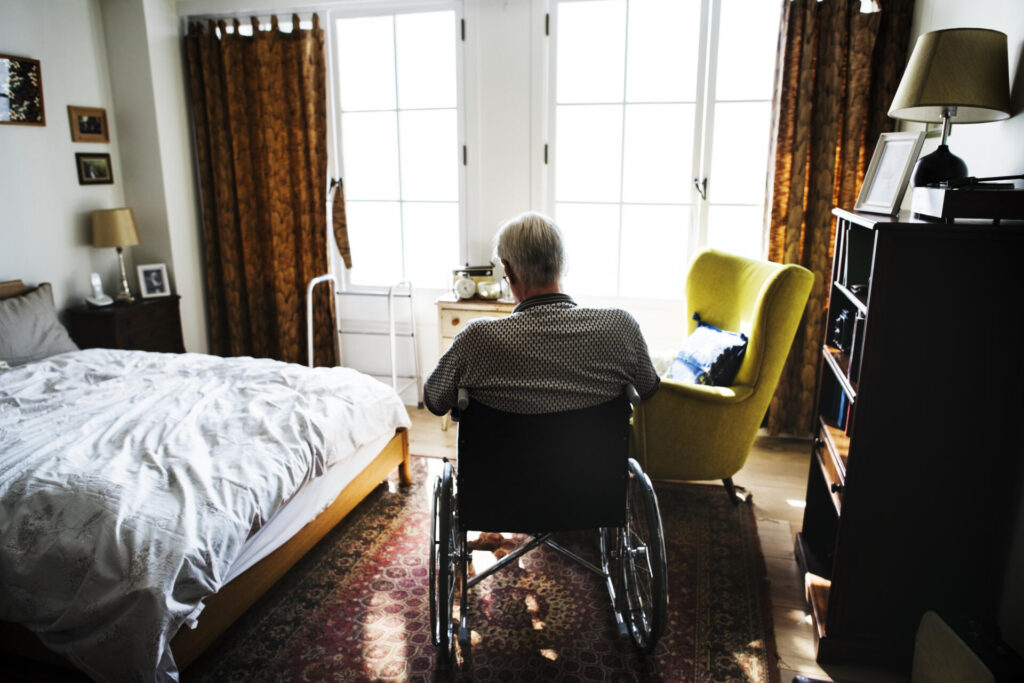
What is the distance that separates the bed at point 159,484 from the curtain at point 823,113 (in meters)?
2.18

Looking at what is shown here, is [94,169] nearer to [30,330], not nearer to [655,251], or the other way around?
[30,330]

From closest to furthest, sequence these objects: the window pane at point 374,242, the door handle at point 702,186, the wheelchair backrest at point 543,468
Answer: the wheelchair backrest at point 543,468, the door handle at point 702,186, the window pane at point 374,242

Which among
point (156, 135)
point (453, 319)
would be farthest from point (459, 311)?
point (156, 135)

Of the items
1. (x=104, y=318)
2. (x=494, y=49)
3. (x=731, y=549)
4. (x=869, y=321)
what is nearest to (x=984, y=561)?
(x=869, y=321)

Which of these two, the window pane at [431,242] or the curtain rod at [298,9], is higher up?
the curtain rod at [298,9]

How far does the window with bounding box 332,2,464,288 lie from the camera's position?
154 inches

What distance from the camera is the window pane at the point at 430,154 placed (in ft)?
13.0

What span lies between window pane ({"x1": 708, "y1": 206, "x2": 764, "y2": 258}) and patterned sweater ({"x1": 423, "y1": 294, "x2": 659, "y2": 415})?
214cm

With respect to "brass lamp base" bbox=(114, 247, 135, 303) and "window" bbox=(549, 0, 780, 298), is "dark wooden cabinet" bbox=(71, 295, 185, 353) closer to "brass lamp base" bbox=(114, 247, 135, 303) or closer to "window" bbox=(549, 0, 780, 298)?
"brass lamp base" bbox=(114, 247, 135, 303)

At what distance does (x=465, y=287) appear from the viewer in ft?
12.1

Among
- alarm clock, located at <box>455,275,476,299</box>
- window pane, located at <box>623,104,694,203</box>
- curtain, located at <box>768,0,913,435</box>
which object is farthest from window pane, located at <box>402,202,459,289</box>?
curtain, located at <box>768,0,913,435</box>

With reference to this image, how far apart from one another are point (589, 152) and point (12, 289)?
10.2 feet

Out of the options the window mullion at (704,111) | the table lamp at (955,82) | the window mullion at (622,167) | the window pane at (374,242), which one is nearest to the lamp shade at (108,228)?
the window pane at (374,242)

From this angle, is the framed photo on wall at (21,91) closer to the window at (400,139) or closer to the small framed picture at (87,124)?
the small framed picture at (87,124)
